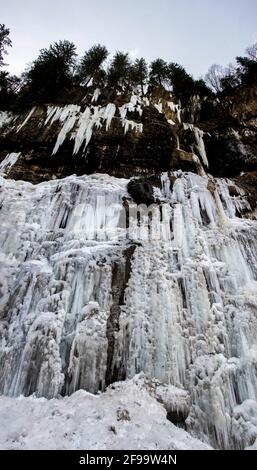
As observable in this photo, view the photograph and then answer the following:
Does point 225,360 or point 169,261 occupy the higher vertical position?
point 169,261

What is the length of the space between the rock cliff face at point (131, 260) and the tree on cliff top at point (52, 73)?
6.77 feet

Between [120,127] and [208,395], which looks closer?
[208,395]

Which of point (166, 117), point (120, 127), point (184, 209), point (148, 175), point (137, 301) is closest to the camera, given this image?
point (137, 301)

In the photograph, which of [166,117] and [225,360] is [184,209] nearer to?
[225,360]

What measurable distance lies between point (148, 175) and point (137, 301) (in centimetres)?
603

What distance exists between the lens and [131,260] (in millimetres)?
9961

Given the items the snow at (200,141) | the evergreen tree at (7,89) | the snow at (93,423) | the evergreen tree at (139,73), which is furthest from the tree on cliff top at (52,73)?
the snow at (93,423)

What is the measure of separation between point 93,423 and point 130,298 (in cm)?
341

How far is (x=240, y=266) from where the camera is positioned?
1012 cm

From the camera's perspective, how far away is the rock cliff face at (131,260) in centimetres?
768

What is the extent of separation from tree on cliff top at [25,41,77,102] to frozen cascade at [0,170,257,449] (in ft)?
23.8

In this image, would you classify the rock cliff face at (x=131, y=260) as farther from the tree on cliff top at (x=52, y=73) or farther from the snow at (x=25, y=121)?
the tree on cliff top at (x=52, y=73)
